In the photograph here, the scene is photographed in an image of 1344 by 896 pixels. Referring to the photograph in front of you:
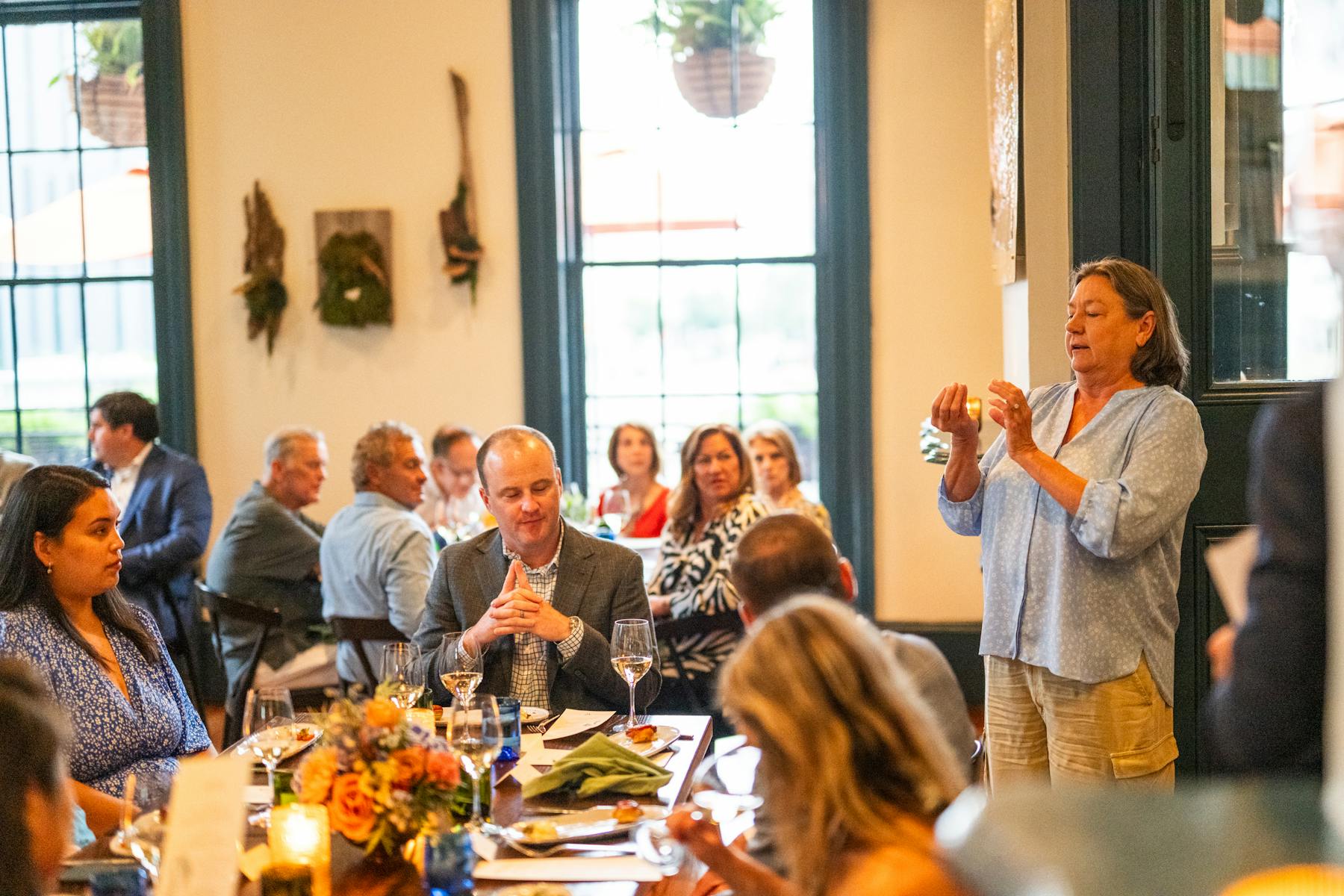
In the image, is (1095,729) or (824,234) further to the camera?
(824,234)

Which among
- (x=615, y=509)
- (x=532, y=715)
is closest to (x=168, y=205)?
(x=615, y=509)

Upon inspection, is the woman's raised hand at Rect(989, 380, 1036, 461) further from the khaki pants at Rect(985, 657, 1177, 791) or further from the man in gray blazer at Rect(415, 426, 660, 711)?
the man in gray blazer at Rect(415, 426, 660, 711)

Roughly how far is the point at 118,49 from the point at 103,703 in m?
4.60

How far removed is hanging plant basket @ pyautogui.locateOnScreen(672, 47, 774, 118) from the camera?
20.1 feet

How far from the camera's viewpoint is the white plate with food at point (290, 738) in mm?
2221

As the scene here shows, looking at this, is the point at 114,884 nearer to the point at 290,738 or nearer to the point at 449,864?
the point at 449,864

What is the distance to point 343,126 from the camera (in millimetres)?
6066

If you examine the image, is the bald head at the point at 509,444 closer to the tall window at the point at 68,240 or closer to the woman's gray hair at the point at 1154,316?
the woman's gray hair at the point at 1154,316

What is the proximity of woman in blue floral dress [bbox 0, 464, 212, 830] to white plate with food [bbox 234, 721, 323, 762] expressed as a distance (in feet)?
0.88

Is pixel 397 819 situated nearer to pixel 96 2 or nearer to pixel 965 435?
pixel 965 435

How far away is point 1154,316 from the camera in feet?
9.41

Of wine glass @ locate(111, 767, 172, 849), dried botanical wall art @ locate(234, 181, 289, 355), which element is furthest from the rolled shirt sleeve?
dried botanical wall art @ locate(234, 181, 289, 355)

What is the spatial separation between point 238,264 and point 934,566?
352cm

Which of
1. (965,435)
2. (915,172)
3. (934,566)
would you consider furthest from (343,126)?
(965,435)
